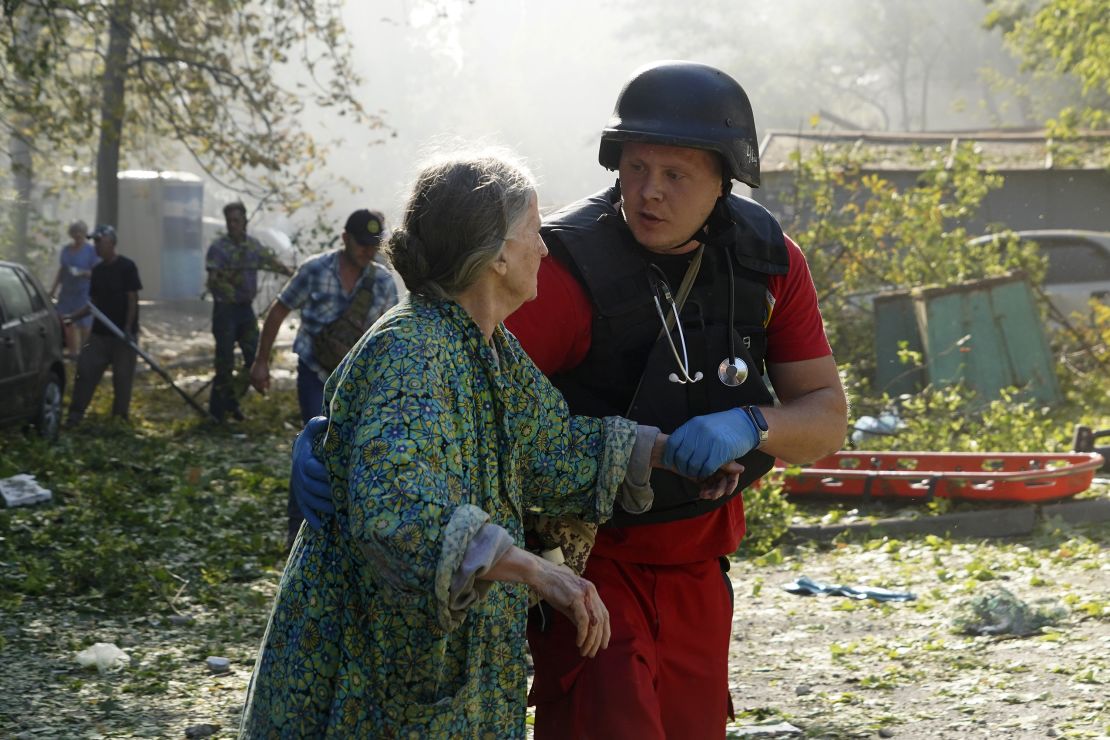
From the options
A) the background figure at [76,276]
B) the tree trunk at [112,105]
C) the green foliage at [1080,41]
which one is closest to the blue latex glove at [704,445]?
the tree trunk at [112,105]

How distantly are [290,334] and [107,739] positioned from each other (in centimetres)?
2232

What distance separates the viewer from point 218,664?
635 cm

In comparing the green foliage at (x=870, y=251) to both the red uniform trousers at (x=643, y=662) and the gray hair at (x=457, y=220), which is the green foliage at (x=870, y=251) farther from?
the gray hair at (x=457, y=220)

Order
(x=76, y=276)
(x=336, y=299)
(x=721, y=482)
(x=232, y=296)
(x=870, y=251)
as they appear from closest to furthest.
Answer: (x=721, y=482) → (x=336, y=299) → (x=232, y=296) → (x=870, y=251) → (x=76, y=276)

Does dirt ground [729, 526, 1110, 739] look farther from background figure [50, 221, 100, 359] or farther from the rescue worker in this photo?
background figure [50, 221, 100, 359]

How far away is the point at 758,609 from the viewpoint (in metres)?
7.40

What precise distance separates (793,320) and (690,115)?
0.57 m

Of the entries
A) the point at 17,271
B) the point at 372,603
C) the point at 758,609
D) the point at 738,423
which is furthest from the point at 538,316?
the point at 17,271

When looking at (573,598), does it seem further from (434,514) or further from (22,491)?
(22,491)

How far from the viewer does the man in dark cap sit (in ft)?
25.5

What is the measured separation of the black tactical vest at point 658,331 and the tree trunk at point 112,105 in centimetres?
1053

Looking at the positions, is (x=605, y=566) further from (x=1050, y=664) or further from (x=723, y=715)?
(x=1050, y=664)

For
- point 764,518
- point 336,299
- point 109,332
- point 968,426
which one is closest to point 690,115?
point 336,299

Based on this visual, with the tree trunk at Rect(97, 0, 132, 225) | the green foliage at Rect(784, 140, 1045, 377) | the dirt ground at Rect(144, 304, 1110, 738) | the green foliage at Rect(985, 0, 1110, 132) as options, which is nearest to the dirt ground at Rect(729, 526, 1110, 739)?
the dirt ground at Rect(144, 304, 1110, 738)
